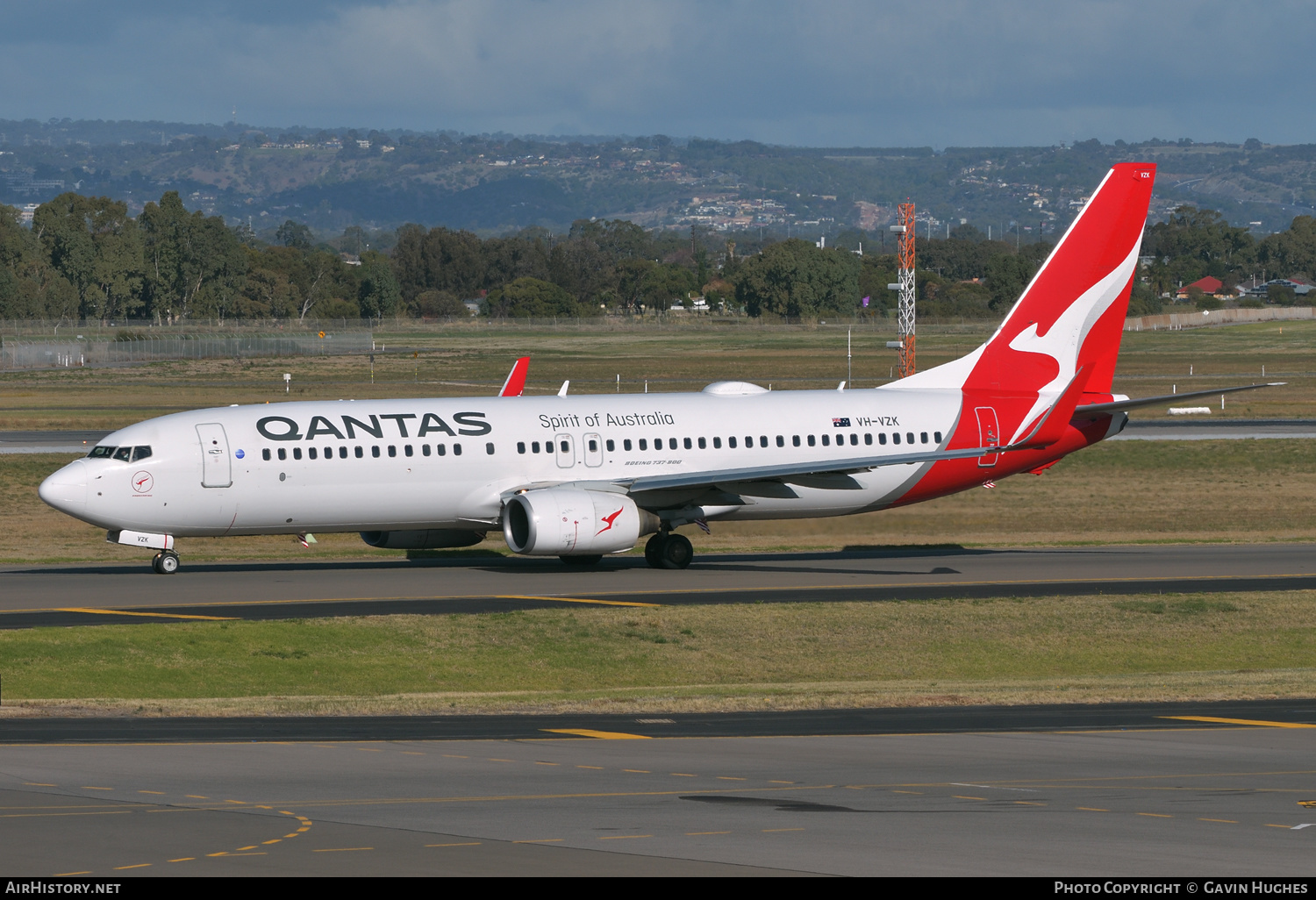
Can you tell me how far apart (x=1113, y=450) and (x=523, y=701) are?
46.5m

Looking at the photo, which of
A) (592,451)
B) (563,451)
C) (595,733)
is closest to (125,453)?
(563,451)

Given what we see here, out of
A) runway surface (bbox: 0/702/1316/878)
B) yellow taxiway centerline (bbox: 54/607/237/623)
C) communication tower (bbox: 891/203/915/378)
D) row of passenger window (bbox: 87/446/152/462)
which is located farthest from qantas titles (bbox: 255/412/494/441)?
communication tower (bbox: 891/203/915/378)

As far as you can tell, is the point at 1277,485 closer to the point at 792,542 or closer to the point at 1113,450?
the point at 1113,450

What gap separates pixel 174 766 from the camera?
19656 mm

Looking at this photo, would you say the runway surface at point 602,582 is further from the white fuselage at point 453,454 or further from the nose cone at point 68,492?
the nose cone at point 68,492

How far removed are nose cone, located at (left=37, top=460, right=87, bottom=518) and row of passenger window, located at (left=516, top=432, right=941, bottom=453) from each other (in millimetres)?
10128

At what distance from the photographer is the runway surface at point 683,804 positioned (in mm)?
14641

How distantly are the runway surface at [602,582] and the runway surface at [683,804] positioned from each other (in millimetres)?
13024

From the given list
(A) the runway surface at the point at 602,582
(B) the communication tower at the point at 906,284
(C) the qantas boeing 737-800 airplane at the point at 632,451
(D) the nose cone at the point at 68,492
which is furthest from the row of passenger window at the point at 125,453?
(B) the communication tower at the point at 906,284

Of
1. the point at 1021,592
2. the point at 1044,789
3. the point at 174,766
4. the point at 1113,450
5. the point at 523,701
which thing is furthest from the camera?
the point at 1113,450

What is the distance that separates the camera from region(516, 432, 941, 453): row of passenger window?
40812 millimetres

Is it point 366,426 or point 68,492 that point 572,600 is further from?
point 68,492

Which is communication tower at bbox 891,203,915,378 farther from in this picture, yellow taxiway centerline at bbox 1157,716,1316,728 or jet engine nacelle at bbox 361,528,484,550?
yellow taxiway centerline at bbox 1157,716,1316,728
